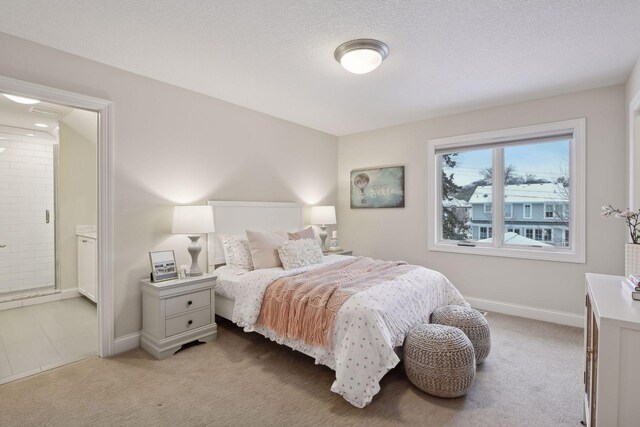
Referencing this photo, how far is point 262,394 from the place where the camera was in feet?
7.00

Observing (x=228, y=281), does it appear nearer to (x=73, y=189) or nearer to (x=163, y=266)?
(x=163, y=266)

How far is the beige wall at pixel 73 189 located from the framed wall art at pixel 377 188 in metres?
3.92

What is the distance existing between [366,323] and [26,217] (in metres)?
5.10

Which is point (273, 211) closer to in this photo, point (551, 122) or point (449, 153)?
point (449, 153)

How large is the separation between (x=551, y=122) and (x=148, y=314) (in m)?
4.65

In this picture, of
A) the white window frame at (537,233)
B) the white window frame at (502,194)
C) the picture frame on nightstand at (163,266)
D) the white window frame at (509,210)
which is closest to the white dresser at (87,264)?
the picture frame on nightstand at (163,266)

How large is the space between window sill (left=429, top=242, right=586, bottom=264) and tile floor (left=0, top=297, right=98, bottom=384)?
4.13 m

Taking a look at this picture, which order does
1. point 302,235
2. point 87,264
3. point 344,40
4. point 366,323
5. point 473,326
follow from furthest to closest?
point 87,264 → point 302,235 → point 473,326 → point 344,40 → point 366,323

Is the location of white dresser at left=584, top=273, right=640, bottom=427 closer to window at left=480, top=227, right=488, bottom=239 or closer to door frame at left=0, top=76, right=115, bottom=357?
window at left=480, top=227, right=488, bottom=239

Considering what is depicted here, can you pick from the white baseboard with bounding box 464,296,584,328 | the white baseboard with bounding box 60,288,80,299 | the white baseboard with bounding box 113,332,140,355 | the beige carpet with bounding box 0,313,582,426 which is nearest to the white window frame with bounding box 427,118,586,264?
the white baseboard with bounding box 464,296,584,328

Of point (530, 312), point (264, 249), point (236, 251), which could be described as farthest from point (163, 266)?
point (530, 312)

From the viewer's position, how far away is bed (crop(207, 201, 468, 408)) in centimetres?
196

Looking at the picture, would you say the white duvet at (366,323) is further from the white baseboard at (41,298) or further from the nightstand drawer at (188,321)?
the white baseboard at (41,298)

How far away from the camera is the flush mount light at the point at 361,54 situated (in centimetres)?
235
